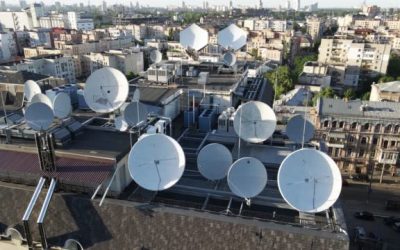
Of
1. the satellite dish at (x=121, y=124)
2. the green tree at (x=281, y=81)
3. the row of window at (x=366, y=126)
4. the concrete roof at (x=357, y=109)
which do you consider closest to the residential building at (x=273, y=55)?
the green tree at (x=281, y=81)

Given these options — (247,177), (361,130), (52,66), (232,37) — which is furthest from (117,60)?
(247,177)

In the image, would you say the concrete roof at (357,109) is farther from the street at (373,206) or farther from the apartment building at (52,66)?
the apartment building at (52,66)

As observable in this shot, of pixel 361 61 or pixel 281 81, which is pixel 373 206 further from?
pixel 361 61

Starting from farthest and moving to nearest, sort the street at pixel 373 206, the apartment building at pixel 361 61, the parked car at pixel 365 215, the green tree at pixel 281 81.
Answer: the apartment building at pixel 361 61 < the green tree at pixel 281 81 < the parked car at pixel 365 215 < the street at pixel 373 206

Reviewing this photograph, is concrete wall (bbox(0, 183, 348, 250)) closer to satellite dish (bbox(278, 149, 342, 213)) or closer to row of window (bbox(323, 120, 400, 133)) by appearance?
satellite dish (bbox(278, 149, 342, 213))

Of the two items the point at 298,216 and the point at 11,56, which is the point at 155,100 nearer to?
the point at 298,216

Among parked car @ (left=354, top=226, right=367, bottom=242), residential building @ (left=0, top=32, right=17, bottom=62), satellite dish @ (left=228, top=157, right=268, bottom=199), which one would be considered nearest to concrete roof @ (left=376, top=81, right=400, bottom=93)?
parked car @ (left=354, top=226, right=367, bottom=242)

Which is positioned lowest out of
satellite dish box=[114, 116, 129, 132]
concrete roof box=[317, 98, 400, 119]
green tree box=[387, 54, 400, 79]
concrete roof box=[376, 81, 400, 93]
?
green tree box=[387, 54, 400, 79]
